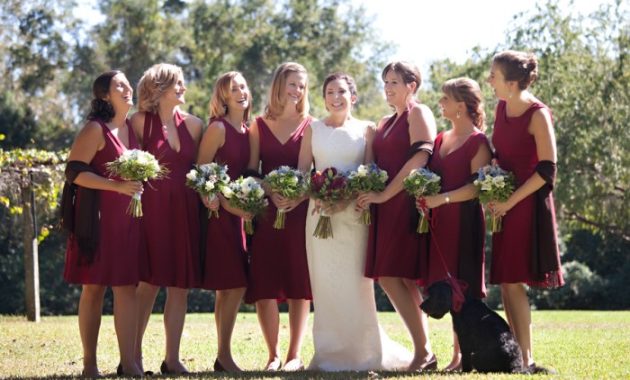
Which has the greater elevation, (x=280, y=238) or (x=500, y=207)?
(x=500, y=207)

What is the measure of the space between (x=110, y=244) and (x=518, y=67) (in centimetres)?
367

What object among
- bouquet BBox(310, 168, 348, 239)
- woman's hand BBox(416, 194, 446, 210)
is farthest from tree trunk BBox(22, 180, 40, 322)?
woman's hand BBox(416, 194, 446, 210)

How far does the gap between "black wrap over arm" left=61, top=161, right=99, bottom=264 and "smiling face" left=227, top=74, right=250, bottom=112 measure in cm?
158

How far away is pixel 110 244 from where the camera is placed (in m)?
8.23

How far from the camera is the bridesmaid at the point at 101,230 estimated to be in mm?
8156

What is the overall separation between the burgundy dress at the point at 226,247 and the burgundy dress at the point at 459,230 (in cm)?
175

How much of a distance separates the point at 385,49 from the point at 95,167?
118 ft

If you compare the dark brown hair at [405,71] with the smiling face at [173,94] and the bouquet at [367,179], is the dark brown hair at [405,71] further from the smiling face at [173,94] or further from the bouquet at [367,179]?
the smiling face at [173,94]

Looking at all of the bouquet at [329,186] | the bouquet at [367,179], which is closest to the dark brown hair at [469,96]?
the bouquet at [367,179]

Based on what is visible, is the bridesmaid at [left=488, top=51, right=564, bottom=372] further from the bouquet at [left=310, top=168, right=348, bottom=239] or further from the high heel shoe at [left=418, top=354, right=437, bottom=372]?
the bouquet at [left=310, top=168, right=348, bottom=239]

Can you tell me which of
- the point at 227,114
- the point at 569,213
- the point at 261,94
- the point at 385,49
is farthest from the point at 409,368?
the point at 385,49

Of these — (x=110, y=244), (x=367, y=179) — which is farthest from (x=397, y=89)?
(x=110, y=244)

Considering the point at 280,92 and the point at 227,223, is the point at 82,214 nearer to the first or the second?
the point at 227,223

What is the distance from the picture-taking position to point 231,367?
8.93 m
